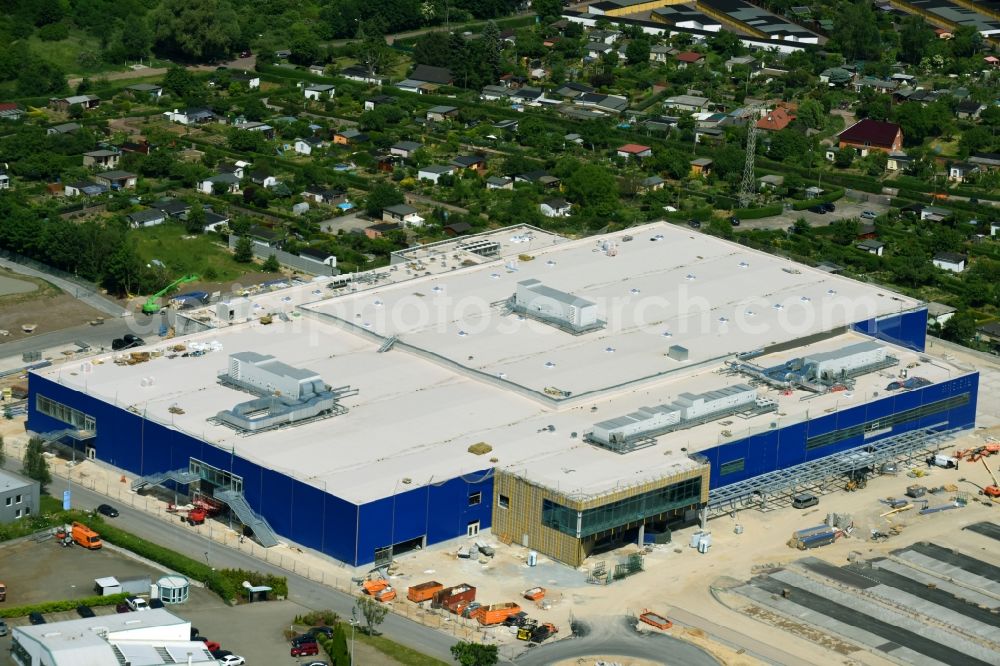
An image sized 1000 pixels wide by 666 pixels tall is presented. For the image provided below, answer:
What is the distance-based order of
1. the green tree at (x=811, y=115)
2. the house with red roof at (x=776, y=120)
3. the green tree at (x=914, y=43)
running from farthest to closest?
the green tree at (x=914, y=43)
the green tree at (x=811, y=115)
the house with red roof at (x=776, y=120)

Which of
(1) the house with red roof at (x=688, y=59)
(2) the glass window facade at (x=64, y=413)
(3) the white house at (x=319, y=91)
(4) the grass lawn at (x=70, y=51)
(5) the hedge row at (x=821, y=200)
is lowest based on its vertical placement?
(2) the glass window facade at (x=64, y=413)

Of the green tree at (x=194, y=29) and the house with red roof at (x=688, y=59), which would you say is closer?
the green tree at (x=194, y=29)

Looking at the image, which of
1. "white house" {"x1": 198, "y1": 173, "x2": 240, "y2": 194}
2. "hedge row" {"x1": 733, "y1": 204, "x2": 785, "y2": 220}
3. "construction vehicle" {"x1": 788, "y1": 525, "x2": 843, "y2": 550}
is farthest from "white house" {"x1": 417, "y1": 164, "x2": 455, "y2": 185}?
"construction vehicle" {"x1": 788, "y1": 525, "x2": 843, "y2": 550}

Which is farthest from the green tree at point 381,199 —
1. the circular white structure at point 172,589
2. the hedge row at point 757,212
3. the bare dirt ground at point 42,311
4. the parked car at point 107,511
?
the circular white structure at point 172,589

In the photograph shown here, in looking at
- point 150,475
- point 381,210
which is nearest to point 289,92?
point 381,210

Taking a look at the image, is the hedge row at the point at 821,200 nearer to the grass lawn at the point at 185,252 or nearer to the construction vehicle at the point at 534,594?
the grass lawn at the point at 185,252

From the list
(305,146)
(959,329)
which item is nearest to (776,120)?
(305,146)

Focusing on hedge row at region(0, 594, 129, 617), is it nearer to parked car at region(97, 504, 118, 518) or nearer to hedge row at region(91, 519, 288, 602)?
hedge row at region(91, 519, 288, 602)
